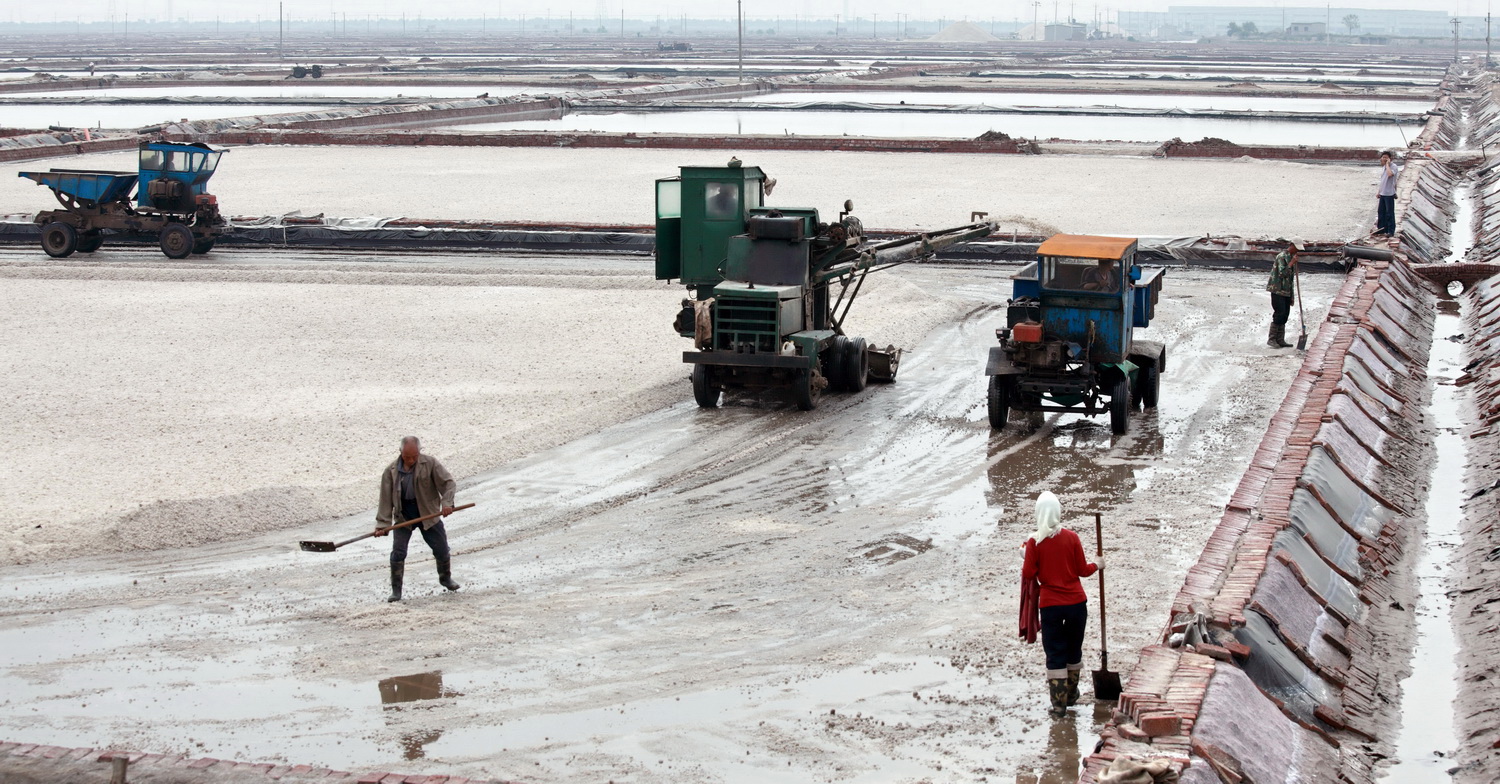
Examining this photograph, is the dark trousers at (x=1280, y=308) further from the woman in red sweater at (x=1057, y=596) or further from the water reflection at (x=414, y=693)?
the water reflection at (x=414, y=693)

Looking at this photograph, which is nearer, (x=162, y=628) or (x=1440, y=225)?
(x=162, y=628)

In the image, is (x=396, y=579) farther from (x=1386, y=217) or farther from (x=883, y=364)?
(x=1386, y=217)

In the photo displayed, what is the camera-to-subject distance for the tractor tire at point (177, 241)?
29.1 meters

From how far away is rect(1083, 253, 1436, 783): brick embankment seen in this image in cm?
842

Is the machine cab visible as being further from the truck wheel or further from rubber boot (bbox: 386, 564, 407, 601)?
rubber boot (bbox: 386, 564, 407, 601)

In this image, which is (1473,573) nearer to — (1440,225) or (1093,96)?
(1440,225)

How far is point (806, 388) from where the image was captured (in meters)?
17.3

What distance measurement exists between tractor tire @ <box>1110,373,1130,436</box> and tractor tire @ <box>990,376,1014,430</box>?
103 cm

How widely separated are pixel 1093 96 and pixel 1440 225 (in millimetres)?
58164

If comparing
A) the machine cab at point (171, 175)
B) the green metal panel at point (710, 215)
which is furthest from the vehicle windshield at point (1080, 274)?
the machine cab at point (171, 175)

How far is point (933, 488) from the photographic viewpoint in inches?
569

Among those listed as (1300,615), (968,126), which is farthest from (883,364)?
(968,126)

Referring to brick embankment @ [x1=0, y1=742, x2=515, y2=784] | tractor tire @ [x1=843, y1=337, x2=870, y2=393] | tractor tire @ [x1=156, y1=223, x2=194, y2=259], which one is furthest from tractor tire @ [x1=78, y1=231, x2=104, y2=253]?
brick embankment @ [x1=0, y1=742, x2=515, y2=784]

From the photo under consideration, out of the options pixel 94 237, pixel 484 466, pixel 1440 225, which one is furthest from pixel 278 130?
pixel 484 466
